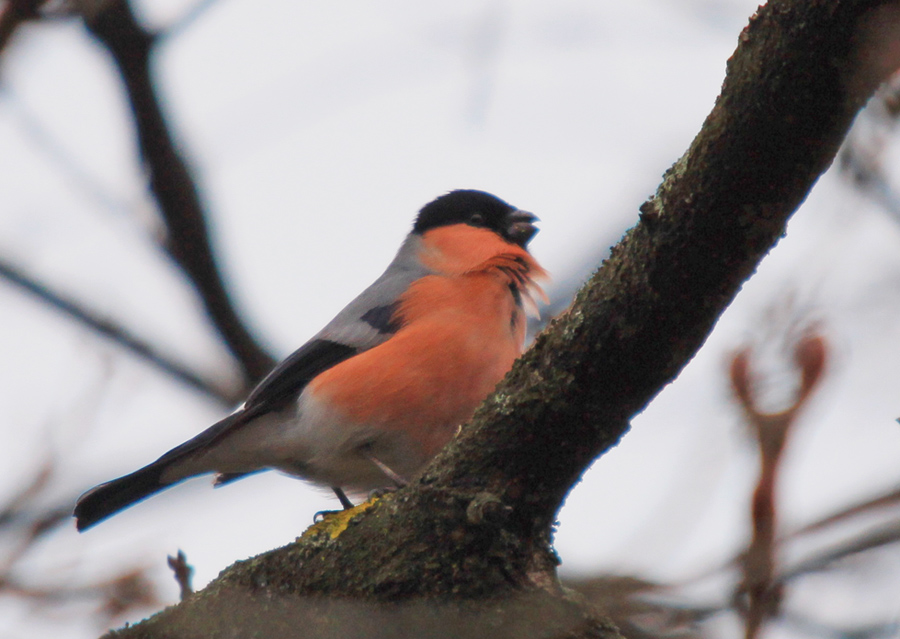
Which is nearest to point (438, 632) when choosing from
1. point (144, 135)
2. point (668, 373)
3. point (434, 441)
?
point (668, 373)

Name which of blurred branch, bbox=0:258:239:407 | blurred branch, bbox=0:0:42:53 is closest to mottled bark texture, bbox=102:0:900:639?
blurred branch, bbox=0:0:42:53

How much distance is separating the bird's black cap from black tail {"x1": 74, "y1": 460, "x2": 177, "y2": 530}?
263 centimetres

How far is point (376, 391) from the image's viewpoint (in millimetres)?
4789

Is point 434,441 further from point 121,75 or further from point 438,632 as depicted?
point 121,75

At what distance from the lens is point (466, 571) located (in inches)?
124


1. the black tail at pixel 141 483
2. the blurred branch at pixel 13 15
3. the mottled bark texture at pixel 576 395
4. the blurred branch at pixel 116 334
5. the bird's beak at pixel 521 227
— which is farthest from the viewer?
the bird's beak at pixel 521 227

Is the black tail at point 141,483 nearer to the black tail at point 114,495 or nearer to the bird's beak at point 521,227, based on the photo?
the black tail at point 114,495

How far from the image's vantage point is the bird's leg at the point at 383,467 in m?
4.68

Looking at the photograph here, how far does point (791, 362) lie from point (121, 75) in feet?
14.6

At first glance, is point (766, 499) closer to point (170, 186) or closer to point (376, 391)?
point (376, 391)

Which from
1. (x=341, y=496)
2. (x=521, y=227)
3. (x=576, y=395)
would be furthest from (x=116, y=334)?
(x=576, y=395)

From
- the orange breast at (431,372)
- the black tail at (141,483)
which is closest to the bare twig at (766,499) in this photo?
the orange breast at (431,372)

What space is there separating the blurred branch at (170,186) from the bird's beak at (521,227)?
6.04 feet

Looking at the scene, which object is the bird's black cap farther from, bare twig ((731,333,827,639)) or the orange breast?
bare twig ((731,333,827,639))
